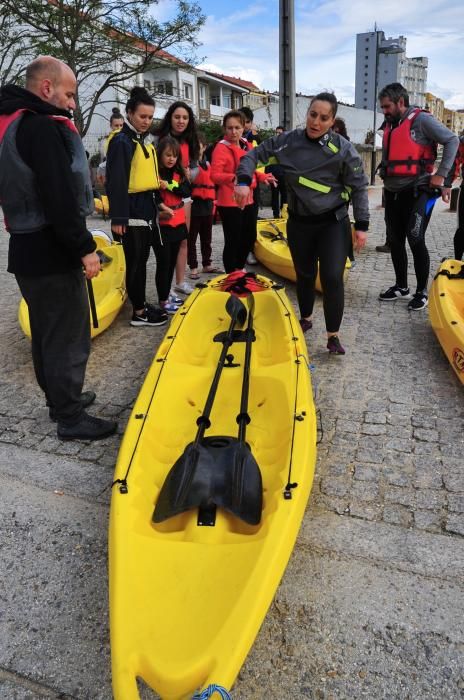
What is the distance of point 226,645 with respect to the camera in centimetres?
147

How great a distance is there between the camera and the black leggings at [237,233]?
17.6ft

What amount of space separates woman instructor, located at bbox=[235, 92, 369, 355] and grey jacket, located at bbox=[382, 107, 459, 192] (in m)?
1.19

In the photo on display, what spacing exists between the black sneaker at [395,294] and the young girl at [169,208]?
Answer: 222 cm

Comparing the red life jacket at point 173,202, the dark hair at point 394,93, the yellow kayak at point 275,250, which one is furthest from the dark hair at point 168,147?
the dark hair at point 394,93

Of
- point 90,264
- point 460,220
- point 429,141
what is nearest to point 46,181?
point 90,264

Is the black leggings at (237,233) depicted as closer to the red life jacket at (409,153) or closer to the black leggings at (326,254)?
the black leggings at (326,254)

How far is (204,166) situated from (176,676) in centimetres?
540

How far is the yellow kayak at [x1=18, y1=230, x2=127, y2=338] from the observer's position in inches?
166

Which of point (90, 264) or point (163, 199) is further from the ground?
point (163, 199)

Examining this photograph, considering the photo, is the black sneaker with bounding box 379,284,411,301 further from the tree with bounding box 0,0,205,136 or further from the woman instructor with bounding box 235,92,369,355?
the tree with bounding box 0,0,205,136

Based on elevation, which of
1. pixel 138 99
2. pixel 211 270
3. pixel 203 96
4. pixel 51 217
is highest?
pixel 203 96

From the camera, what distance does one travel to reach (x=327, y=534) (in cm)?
229

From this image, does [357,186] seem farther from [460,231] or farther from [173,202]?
[460,231]

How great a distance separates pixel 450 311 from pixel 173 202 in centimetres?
257
